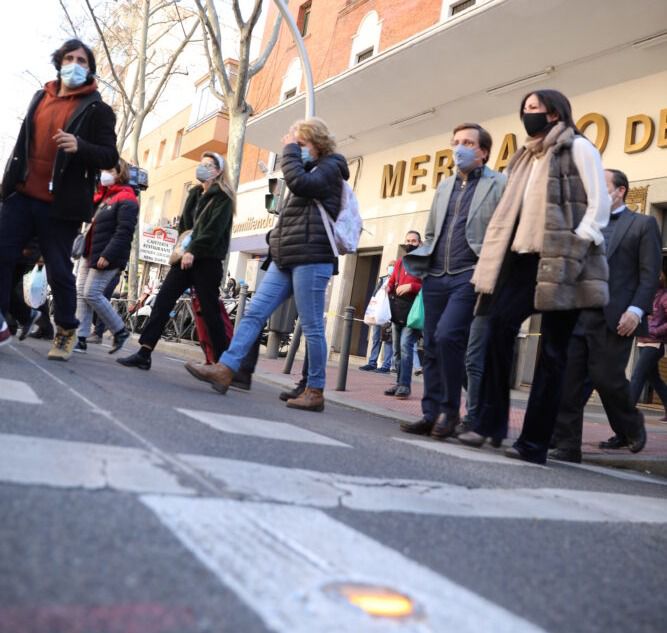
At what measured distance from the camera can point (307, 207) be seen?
544 cm

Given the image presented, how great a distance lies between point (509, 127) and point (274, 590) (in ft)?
47.3

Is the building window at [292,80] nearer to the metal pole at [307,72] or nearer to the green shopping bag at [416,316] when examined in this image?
the metal pole at [307,72]

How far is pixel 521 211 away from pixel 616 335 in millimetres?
1128

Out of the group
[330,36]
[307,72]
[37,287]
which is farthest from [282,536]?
[330,36]

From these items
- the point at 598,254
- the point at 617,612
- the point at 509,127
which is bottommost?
the point at 617,612

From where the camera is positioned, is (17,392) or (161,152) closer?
(17,392)

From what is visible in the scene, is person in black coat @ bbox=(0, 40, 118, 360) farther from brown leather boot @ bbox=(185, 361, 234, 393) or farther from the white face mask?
the white face mask

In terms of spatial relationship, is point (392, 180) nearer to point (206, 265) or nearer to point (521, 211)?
point (206, 265)

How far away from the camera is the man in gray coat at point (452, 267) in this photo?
4949 mm

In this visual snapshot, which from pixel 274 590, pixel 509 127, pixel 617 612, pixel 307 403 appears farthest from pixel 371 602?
pixel 509 127

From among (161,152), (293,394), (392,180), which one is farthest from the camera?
(161,152)

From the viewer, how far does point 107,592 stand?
1.30m

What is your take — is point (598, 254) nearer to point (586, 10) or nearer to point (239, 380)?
point (239, 380)

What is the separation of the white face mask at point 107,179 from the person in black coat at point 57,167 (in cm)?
258
